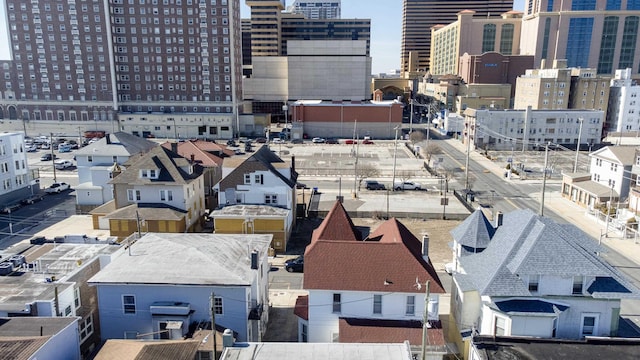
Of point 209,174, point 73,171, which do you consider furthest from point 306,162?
point 73,171

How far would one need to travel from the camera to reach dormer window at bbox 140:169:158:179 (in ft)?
150

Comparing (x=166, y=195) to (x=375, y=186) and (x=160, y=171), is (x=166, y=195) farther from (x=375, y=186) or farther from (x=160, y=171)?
(x=375, y=186)

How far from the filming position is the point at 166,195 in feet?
150

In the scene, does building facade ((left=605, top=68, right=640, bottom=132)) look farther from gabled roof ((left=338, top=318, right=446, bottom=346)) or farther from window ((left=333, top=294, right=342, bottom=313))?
window ((left=333, top=294, right=342, bottom=313))

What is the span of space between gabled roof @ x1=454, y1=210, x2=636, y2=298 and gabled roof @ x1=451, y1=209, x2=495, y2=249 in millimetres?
1640

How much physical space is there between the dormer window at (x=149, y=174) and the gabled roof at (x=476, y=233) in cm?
3031

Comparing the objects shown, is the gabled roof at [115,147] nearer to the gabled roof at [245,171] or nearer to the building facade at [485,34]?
the gabled roof at [245,171]

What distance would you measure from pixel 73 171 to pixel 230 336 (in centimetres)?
6978

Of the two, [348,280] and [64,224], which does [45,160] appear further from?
[348,280]

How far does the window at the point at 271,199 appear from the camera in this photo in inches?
1821

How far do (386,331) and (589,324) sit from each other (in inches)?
428

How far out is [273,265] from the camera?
1590 inches

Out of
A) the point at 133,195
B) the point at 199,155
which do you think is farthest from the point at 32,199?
the point at 133,195

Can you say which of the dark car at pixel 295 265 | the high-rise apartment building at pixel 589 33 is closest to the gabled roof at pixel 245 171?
the dark car at pixel 295 265
